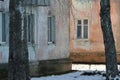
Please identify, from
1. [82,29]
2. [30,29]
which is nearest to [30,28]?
[30,29]

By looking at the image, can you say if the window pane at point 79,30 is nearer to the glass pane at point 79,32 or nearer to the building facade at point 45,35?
the glass pane at point 79,32

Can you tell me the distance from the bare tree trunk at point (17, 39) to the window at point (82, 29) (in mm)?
19473

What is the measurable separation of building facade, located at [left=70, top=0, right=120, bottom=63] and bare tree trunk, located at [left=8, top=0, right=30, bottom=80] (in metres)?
19.0

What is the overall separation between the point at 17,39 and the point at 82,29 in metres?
19.8

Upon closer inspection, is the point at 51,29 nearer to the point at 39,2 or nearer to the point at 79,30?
the point at 39,2

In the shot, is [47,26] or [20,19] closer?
[20,19]

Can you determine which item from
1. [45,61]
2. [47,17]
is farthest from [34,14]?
[45,61]

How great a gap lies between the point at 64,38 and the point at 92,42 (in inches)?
297

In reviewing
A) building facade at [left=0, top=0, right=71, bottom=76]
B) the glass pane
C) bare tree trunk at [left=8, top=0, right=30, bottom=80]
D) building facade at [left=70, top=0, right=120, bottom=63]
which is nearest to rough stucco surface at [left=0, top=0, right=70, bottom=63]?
building facade at [left=0, top=0, right=71, bottom=76]

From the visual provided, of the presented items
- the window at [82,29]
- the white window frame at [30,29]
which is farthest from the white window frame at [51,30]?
the window at [82,29]

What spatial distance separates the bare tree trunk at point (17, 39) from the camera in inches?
446

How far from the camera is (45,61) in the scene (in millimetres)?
21781

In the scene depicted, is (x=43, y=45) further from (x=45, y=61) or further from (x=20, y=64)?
(x=20, y=64)

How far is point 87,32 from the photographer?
30875 mm
